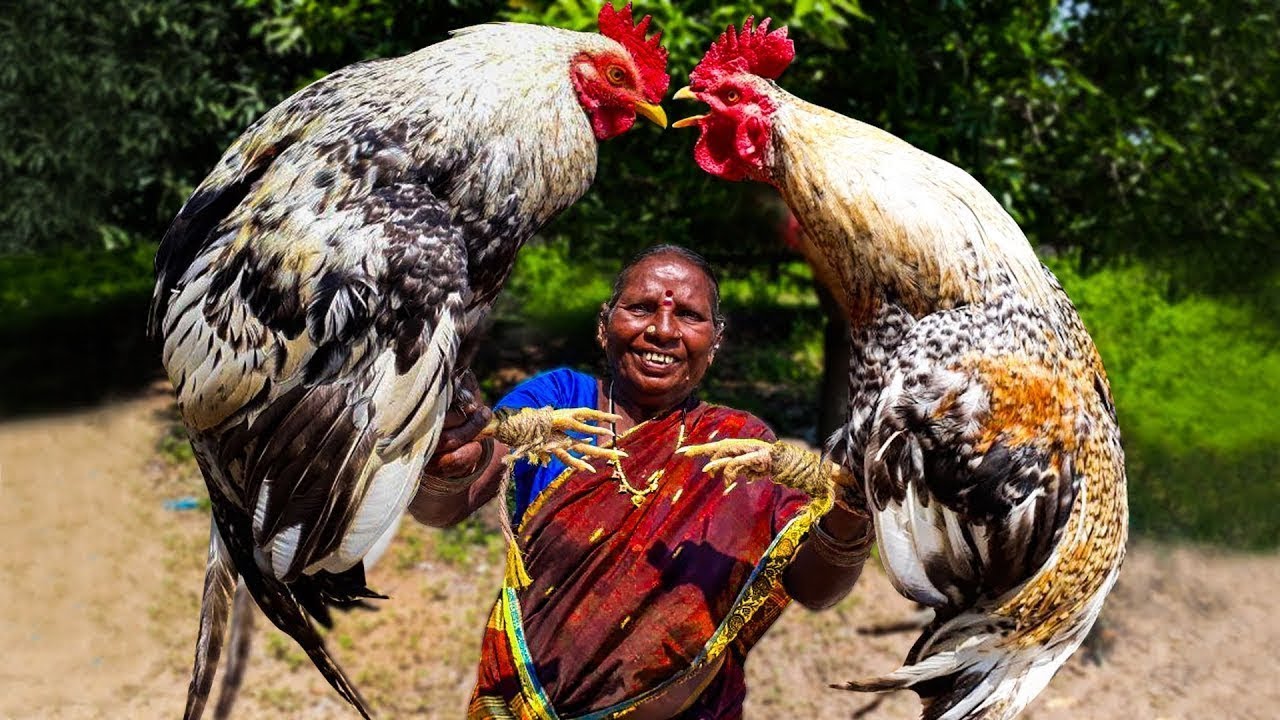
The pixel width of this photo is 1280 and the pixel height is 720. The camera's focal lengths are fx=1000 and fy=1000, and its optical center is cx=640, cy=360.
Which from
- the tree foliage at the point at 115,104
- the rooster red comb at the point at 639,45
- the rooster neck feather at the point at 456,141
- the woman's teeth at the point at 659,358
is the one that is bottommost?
the tree foliage at the point at 115,104

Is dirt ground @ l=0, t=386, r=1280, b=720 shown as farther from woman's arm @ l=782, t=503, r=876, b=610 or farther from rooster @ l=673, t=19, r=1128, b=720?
rooster @ l=673, t=19, r=1128, b=720

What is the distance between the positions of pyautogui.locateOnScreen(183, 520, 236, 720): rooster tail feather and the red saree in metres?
0.60

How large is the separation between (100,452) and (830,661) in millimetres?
5633

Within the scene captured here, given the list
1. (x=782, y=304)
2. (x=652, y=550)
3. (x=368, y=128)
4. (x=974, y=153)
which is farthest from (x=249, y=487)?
(x=782, y=304)

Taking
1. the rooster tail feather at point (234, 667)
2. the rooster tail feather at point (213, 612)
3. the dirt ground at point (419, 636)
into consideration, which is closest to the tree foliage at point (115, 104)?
the dirt ground at point (419, 636)

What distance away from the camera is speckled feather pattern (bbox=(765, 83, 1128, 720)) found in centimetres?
184

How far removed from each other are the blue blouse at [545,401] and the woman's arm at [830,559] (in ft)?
1.87

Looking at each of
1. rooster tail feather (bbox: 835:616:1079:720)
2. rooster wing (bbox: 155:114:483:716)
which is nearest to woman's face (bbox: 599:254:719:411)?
rooster wing (bbox: 155:114:483:716)

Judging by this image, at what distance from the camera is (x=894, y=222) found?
194 centimetres

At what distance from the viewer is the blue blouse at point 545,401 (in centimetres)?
241

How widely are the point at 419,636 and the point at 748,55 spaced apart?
4.17m

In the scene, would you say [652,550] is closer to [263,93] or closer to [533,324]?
[263,93]

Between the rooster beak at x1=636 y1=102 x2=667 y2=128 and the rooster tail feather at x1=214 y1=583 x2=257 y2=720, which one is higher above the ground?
the rooster beak at x1=636 y1=102 x2=667 y2=128

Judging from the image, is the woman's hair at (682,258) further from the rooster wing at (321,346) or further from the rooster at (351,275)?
the rooster wing at (321,346)
